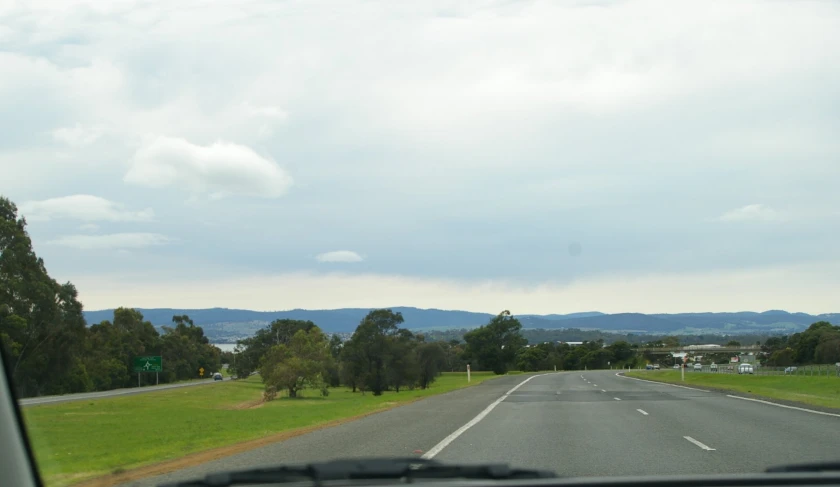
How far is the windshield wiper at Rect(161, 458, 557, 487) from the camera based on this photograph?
4348 millimetres

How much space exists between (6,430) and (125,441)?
1364cm

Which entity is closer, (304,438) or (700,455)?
(700,455)

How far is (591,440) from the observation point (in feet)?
43.3

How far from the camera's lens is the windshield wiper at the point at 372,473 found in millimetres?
4348

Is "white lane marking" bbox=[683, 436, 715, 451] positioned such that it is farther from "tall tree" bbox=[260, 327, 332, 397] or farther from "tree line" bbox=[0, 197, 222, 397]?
"tall tree" bbox=[260, 327, 332, 397]

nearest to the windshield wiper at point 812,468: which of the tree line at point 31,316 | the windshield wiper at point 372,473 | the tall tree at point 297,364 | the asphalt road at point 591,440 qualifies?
the windshield wiper at point 372,473

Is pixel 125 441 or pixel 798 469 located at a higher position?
pixel 798 469

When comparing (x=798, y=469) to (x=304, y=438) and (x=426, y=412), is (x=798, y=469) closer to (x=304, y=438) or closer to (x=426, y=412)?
(x=304, y=438)

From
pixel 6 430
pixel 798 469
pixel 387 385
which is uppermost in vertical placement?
pixel 6 430

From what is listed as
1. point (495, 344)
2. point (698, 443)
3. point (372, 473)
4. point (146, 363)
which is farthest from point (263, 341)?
point (372, 473)

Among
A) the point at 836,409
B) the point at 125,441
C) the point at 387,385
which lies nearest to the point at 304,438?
the point at 125,441

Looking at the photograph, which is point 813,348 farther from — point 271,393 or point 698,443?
point 698,443

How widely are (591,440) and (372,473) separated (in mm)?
9643

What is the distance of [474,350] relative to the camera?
118 metres
